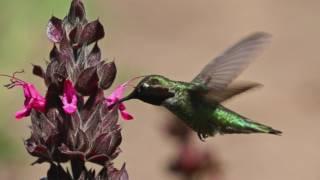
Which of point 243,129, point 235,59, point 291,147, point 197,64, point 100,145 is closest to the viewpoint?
point 100,145

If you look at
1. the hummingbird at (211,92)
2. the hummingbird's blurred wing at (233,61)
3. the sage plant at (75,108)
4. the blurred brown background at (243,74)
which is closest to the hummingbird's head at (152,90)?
the hummingbird at (211,92)

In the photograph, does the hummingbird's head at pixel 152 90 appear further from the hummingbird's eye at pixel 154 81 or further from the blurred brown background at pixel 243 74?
the blurred brown background at pixel 243 74

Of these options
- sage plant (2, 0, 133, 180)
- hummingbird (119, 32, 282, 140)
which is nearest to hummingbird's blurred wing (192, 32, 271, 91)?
hummingbird (119, 32, 282, 140)

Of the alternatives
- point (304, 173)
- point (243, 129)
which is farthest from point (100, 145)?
point (304, 173)

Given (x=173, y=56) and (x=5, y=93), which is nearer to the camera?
(x=5, y=93)

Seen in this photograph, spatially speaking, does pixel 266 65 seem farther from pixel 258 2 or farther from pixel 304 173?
pixel 304 173

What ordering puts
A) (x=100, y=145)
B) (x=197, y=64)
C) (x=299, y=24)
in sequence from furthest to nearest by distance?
(x=299, y=24) → (x=197, y=64) → (x=100, y=145)
